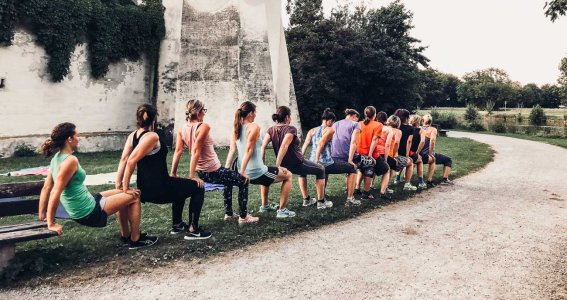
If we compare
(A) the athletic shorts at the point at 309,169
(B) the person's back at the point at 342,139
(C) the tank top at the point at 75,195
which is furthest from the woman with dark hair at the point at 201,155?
(B) the person's back at the point at 342,139

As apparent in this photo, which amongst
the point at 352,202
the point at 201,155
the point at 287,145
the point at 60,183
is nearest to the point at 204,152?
the point at 201,155

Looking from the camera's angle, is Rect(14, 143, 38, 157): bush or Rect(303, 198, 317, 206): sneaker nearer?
Rect(303, 198, 317, 206): sneaker

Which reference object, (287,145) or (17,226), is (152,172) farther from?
(287,145)

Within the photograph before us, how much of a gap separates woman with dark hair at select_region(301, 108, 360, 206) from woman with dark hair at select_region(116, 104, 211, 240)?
7.75 feet

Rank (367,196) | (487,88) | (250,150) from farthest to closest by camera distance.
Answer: (487,88) → (367,196) → (250,150)

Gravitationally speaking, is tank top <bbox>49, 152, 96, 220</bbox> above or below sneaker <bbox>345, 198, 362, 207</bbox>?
above

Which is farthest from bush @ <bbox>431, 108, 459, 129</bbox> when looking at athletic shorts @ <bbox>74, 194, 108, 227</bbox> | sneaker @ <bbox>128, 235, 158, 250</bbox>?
athletic shorts @ <bbox>74, 194, 108, 227</bbox>

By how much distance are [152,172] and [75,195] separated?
2.81 feet

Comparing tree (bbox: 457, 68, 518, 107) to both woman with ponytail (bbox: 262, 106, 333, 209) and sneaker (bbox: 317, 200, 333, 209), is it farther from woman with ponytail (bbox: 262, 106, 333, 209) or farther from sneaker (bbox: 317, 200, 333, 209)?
woman with ponytail (bbox: 262, 106, 333, 209)

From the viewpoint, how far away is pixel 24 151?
555 inches

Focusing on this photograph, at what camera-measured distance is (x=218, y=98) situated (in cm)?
1625

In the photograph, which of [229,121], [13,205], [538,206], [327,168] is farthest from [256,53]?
[13,205]

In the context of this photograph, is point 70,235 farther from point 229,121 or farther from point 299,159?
point 229,121

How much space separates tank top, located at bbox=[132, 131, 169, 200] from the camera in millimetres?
4801
